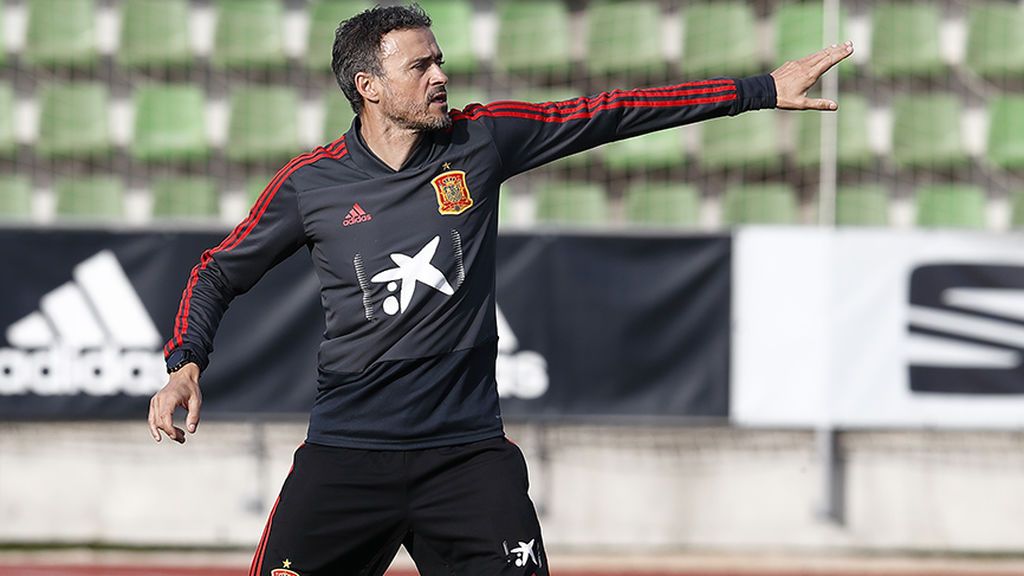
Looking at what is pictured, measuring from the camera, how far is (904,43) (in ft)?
36.5

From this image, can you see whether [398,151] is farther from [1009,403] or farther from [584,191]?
[584,191]

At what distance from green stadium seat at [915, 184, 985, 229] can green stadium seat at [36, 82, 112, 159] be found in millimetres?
5926

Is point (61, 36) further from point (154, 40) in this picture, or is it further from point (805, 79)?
point (805, 79)

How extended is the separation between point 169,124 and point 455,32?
88.0 inches

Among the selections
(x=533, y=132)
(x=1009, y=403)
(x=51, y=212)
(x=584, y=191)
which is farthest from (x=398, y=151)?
(x=51, y=212)

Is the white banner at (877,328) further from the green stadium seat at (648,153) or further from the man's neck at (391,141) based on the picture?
the man's neck at (391,141)

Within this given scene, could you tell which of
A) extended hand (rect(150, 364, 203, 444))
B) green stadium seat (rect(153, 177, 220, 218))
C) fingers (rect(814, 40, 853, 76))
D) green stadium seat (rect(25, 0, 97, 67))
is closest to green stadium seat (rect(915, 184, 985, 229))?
green stadium seat (rect(153, 177, 220, 218))

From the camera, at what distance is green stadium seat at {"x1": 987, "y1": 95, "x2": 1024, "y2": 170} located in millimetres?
10891

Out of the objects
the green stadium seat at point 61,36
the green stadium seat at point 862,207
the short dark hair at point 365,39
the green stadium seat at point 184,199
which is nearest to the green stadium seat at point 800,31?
the green stadium seat at point 862,207

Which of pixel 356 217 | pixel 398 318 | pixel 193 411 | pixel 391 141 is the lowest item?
pixel 193 411

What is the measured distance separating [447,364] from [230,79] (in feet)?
26.6

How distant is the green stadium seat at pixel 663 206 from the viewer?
10672 mm

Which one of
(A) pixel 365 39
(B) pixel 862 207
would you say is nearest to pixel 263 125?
(B) pixel 862 207

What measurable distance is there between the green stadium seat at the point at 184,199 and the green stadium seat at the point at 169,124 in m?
0.34
